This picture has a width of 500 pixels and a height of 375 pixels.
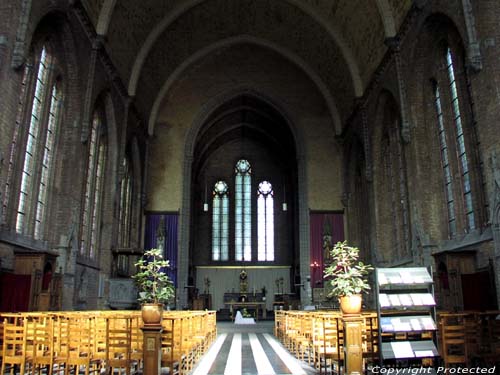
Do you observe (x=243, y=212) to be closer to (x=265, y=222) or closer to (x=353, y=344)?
(x=265, y=222)

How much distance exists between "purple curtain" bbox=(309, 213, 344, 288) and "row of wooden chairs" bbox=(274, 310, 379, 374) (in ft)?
45.0

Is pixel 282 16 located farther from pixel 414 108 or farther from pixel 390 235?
pixel 390 235

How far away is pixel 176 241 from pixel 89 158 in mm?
9713

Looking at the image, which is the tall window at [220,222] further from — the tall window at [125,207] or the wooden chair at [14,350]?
the wooden chair at [14,350]

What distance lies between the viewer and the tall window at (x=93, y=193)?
18.4 metres

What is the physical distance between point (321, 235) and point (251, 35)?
12.3 metres

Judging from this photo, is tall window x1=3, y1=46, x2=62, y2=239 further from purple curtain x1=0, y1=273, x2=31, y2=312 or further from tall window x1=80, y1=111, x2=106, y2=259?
tall window x1=80, y1=111, x2=106, y2=259

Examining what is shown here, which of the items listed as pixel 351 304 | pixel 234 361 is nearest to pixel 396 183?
pixel 234 361

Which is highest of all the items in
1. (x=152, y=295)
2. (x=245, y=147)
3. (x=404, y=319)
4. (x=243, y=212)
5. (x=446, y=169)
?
(x=245, y=147)

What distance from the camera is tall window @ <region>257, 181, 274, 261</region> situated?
35.4m

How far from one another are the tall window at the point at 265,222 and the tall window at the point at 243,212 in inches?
27.7

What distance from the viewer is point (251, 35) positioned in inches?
1069

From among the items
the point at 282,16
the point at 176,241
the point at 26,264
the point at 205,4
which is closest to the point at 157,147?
the point at 176,241

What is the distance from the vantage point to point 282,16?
25047 millimetres
